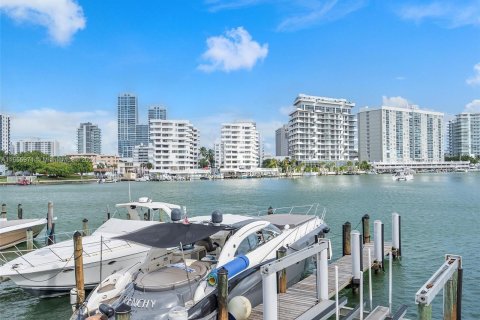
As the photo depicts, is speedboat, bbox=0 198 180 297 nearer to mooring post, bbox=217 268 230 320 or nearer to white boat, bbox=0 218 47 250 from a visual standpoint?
mooring post, bbox=217 268 230 320

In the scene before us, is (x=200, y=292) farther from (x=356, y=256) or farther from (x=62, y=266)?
(x=62, y=266)

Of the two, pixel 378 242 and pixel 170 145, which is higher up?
pixel 170 145

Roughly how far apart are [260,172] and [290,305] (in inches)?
6800

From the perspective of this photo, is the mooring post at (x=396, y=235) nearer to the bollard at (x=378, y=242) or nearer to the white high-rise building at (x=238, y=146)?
the bollard at (x=378, y=242)

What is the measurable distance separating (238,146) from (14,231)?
168669mm

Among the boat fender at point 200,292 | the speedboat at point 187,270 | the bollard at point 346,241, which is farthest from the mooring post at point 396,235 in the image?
the boat fender at point 200,292

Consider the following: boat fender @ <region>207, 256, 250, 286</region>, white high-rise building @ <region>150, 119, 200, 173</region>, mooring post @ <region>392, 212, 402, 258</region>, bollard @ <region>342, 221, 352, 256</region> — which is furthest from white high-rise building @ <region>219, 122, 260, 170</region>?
boat fender @ <region>207, 256, 250, 286</region>

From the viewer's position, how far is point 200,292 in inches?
371

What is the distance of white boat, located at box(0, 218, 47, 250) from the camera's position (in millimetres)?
22723

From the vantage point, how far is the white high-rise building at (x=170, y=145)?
176 metres

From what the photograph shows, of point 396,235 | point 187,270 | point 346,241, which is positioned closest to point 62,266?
point 187,270

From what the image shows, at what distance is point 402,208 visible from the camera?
43312mm

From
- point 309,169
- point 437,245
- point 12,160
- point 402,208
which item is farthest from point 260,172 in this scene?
point 437,245

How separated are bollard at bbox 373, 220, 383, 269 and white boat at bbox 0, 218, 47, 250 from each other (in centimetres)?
→ 2020
